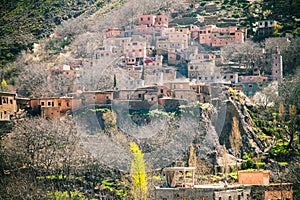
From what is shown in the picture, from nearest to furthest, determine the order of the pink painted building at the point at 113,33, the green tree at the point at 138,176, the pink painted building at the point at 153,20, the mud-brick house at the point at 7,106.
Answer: the green tree at the point at 138,176 → the mud-brick house at the point at 7,106 → the pink painted building at the point at 113,33 → the pink painted building at the point at 153,20

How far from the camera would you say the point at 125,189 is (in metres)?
50.5

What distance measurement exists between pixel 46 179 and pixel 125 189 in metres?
4.41

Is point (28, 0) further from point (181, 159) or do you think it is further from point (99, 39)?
point (181, 159)

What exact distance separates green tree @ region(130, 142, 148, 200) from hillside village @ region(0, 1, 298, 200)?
0.63 meters

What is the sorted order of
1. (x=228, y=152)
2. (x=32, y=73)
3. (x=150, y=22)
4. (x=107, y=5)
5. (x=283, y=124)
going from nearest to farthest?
(x=228, y=152), (x=283, y=124), (x=32, y=73), (x=150, y=22), (x=107, y=5)

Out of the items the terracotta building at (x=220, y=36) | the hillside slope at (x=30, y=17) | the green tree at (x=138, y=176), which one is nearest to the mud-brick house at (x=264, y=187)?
the green tree at (x=138, y=176)

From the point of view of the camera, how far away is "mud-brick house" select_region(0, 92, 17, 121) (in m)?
58.5

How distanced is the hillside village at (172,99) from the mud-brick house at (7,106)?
0.08 metres

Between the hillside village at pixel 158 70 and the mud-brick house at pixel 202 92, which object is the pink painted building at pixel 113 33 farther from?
the mud-brick house at pixel 202 92

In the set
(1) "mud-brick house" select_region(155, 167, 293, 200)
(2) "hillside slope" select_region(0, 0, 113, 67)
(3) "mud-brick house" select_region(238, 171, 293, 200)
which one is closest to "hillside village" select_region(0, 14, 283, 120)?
(2) "hillside slope" select_region(0, 0, 113, 67)

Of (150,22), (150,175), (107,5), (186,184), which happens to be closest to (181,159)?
(150,175)

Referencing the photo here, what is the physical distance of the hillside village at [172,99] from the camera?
49125mm

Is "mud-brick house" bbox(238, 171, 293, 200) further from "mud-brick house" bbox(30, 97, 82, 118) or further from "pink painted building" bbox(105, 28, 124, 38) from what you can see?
"pink painted building" bbox(105, 28, 124, 38)

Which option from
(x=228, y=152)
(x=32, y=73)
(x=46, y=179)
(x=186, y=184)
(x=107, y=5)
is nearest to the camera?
(x=186, y=184)
